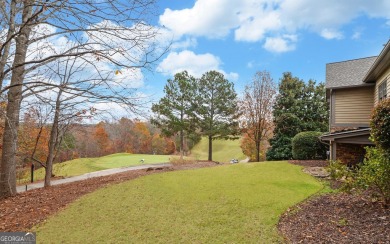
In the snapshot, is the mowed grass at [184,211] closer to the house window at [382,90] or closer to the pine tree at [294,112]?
the house window at [382,90]

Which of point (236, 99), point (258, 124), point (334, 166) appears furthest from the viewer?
point (236, 99)

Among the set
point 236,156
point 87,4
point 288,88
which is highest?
point 288,88

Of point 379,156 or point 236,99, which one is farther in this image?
point 236,99

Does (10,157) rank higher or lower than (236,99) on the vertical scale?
lower

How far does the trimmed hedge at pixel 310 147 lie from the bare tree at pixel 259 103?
16.5 ft

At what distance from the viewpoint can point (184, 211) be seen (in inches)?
255

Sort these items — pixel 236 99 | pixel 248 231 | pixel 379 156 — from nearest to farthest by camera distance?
pixel 248 231 → pixel 379 156 → pixel 236 99

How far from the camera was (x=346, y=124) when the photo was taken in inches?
507

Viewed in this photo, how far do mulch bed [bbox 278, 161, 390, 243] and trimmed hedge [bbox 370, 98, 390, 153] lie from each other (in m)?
1.41

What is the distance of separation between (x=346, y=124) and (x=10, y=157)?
47.7ft

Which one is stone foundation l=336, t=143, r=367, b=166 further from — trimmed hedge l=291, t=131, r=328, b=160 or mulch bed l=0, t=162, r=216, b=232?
mulch bed l=0, t=162, r=216, b=232

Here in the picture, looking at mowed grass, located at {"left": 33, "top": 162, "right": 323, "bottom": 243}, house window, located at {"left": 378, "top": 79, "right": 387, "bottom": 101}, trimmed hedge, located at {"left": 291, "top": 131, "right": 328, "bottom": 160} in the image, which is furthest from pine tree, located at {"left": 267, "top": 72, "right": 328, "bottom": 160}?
mowed grass, located at {"left": 33, "top": 162, "right": 323, "bottom": 243}

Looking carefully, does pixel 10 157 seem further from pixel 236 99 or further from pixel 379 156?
pixel 236 99

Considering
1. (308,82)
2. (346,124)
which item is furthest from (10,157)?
(308,82)
